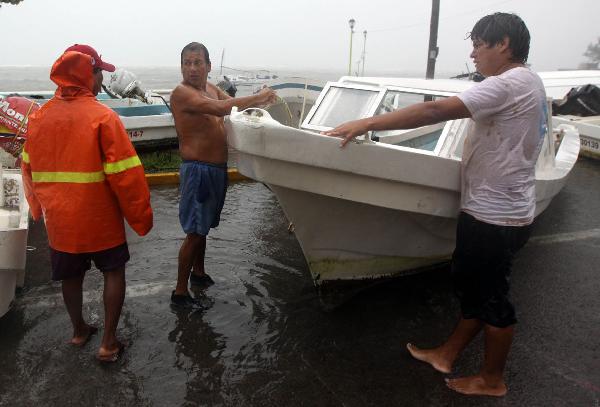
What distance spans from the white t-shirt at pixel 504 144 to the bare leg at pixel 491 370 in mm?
636

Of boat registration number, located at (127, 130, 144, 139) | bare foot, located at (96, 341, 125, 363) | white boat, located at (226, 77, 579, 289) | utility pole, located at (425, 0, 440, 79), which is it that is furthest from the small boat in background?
bare foot, located at (96, 341, 125, 363)

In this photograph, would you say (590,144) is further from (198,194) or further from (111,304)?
(111,304)

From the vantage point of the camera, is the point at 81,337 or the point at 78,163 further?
the point at 81,337

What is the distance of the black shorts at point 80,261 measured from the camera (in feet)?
9.53

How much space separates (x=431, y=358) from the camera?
309 centimetres

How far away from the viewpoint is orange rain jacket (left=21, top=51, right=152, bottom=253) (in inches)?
107

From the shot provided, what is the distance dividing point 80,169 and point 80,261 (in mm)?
609

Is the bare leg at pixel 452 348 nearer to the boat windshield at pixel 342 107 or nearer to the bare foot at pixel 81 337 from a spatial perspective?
the boat windshield at pixel 342 107

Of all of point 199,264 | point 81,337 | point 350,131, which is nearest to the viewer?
point 350,131

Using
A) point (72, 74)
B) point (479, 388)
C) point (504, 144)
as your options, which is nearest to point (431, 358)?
point (479, 388)

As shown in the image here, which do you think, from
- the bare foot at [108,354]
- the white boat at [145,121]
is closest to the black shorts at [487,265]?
the bare foot at [108,354]

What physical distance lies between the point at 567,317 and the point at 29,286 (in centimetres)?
441

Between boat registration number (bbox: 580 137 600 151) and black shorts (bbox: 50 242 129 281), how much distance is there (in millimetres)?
10066

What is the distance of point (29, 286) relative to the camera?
160 inches
